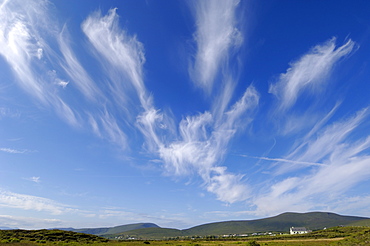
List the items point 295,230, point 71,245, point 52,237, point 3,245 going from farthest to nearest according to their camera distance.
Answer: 1. point 295,230
2. point 52,237
3. point 71,245
4. point 3,245

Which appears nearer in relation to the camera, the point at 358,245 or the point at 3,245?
the point at 3,245

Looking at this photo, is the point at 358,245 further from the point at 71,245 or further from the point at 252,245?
the point at 71,245

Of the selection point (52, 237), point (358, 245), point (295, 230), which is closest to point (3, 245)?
point (52, 237)

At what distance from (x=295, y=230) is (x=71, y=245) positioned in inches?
7646

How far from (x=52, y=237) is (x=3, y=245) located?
33.9 metres

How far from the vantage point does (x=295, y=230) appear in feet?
643

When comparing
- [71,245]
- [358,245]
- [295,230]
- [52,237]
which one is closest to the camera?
[358,245]

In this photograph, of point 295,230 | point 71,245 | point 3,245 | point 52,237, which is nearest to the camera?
point 3,245

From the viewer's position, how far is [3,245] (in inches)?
1650

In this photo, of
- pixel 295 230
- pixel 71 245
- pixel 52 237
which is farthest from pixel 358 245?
pixel 295 230

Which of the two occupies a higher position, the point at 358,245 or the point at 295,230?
the point at 295,230

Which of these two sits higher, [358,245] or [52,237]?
[52,237]

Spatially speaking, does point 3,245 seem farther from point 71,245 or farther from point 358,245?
point 358,245

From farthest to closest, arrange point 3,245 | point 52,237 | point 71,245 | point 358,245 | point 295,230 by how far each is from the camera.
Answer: point 295,230 → point 52,237 → point 71,245 → point 358,245 → point 3,245
